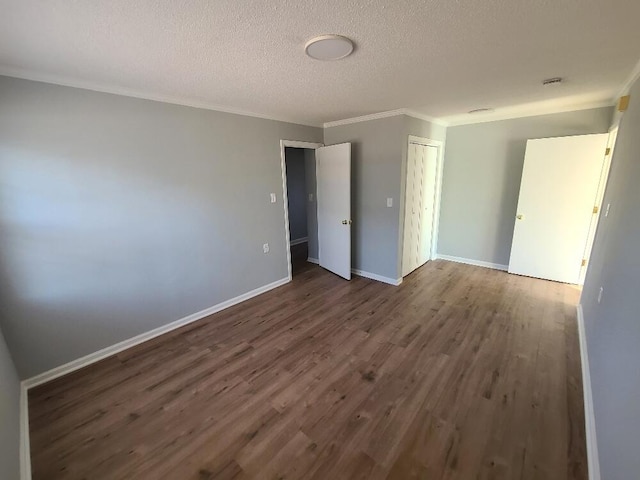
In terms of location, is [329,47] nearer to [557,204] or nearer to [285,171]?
[285,171]

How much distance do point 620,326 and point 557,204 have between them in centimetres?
283

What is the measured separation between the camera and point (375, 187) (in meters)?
3.76

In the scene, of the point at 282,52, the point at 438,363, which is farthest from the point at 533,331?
the point at 282,52

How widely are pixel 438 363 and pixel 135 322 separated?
2.80 m

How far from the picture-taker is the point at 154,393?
6.57 ft

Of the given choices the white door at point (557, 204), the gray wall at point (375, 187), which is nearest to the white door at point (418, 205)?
the gray wall at point (375, 187)

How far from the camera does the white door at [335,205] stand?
3.73m

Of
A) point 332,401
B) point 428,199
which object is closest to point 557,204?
point 428,199

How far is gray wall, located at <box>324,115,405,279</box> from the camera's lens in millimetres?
3490

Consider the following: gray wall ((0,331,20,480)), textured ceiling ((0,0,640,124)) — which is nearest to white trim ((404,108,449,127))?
textured ceiling ((0,0,640,124))

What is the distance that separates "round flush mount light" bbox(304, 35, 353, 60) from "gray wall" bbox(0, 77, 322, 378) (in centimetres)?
165

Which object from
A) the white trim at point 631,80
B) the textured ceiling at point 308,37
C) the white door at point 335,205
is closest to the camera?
the textured ceiling at point 308,37

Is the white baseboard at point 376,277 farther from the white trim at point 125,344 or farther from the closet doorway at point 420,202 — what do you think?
the white trim at point 125,344

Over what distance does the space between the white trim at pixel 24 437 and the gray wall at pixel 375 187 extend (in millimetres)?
3598
